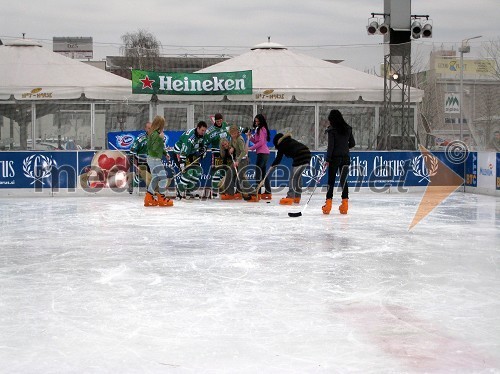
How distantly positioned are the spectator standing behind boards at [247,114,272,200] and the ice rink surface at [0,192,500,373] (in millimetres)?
3782

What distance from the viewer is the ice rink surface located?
363 cm

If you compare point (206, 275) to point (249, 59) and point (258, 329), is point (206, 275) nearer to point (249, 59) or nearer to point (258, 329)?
point (258, 329)

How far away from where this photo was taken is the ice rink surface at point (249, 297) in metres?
3.63

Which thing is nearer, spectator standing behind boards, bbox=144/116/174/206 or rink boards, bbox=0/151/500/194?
spectator standing behind boards, bbox=144/116/174/206

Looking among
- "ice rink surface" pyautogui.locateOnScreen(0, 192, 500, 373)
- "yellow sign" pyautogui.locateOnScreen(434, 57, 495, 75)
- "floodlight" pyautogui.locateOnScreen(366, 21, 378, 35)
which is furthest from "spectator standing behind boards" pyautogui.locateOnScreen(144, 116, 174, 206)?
"yellow sign" pyautogui.locateOnScreen(434, 57, 495, 75)

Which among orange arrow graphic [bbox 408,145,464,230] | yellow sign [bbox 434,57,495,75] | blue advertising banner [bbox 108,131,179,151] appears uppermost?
yellow sign [bbox 434,57,495,75]

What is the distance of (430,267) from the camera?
6301mm

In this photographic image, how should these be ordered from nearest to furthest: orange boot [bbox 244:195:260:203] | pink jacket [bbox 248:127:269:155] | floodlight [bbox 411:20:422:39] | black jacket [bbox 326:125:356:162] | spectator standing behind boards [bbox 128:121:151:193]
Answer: black jacket [bbox 326:125:356:162] < orange boot [bbox 244:195:260:203] < spectator standing behind boards [bbox 128:121:151:193] < pink jacket [bbox 248:127:269:155] < floodlight [bbox 411:20:422:39]

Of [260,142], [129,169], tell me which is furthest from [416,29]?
[129,169]

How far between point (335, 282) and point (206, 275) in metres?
0.99

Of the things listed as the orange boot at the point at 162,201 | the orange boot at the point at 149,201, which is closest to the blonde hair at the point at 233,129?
the orange boot at the point at 162,201

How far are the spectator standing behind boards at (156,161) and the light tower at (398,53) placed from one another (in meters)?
6.88

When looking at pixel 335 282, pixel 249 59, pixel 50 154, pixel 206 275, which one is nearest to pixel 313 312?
pixel 335 282

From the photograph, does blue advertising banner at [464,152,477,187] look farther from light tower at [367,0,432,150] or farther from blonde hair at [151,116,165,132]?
blonde hair at [151,116,165,132]
